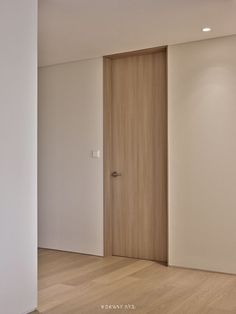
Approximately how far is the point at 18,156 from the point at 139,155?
2.27 m

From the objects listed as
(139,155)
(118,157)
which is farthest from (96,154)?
(139,155)

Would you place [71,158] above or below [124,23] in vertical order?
below

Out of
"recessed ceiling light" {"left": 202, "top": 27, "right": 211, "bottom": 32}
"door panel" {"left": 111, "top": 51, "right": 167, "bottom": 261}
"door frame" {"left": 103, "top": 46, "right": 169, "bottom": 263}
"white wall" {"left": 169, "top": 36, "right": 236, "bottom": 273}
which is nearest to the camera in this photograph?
"recessed ceiling light" {"left": 202, "top": 27, "right": 211, "bottom": 32}

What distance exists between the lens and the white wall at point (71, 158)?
5.36 m

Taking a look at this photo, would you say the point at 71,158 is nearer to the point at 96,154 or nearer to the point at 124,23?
the point at 96,154

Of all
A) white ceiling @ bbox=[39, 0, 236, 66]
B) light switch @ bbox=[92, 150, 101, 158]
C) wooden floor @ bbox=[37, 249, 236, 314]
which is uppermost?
white ceiling @ bbox=[39, 0, 236, 66]

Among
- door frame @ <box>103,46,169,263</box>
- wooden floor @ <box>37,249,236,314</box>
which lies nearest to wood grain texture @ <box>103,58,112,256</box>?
door frame @ <box>103,46,169,263</box>

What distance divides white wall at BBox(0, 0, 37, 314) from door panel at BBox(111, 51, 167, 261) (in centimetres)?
208

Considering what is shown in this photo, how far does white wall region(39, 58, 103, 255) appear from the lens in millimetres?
5355

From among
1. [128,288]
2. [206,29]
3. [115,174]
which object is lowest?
[128,288]

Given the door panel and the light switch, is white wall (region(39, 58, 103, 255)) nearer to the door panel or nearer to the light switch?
the light switch

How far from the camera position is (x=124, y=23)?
396cm

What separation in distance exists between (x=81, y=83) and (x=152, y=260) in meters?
2.45

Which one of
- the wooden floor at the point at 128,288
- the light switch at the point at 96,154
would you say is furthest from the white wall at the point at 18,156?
the light switch at the point at 96,154
